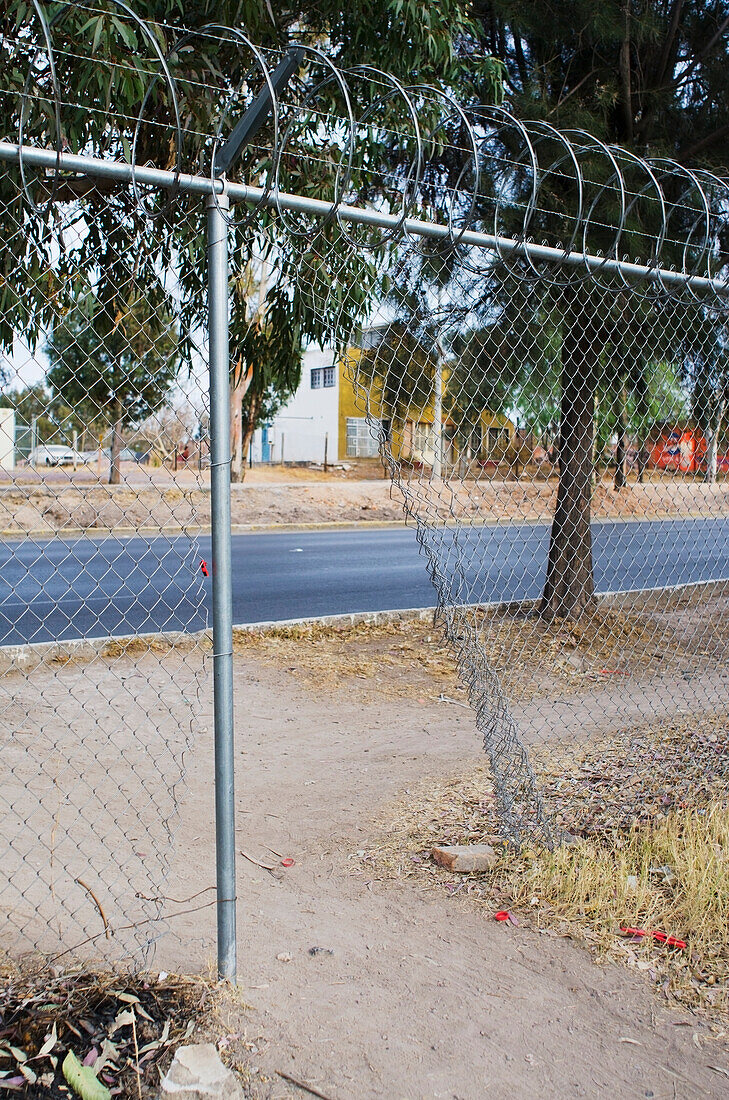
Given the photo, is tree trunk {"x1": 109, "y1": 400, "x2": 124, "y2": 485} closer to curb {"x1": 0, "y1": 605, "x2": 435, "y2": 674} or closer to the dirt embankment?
curb {"x1": 0, "y1": 605, "x2": 435, "y2": 674}

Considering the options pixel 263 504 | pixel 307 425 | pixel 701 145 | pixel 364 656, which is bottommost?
pixel 263 504

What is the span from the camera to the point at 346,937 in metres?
3.26

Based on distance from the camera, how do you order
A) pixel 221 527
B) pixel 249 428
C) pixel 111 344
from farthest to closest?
pixel 249 428
pixel 111 344
pixel 221 527

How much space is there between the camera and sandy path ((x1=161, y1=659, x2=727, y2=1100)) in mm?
2520

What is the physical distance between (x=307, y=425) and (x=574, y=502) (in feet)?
124

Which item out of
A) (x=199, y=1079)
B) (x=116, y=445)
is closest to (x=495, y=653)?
(x=199, y=1079)

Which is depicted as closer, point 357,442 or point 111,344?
point 111,344

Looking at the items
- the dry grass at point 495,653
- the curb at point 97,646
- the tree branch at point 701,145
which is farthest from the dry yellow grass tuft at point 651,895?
the tree branch at point 701,145

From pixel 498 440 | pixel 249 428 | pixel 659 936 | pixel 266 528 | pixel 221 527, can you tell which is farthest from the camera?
pixel 249 428

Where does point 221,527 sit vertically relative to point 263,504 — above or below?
above

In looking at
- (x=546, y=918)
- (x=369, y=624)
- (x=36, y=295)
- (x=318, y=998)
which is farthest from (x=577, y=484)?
(x=318, y=998)

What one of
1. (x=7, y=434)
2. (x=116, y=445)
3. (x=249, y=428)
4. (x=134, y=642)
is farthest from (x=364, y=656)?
(x=249, y=428)

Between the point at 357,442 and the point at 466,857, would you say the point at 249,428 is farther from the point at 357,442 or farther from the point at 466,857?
the point at 466,857

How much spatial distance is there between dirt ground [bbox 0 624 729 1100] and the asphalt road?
4.82 ft
